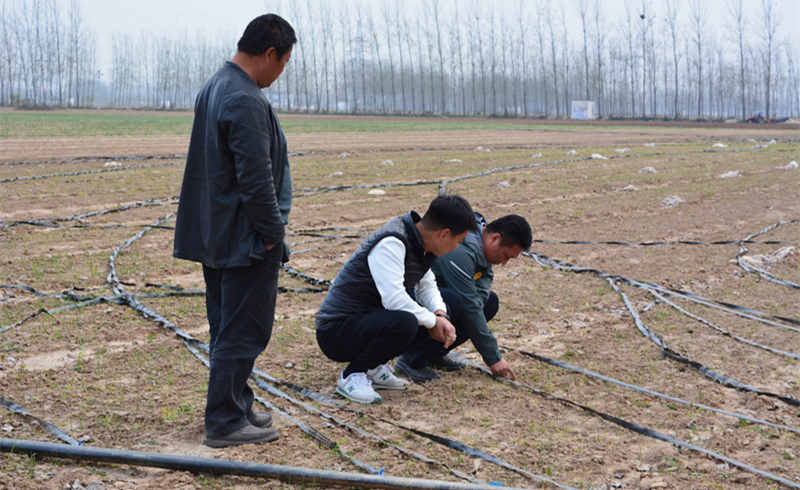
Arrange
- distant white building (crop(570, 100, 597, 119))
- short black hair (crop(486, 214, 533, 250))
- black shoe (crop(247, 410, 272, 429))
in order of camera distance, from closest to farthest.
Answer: black shoe (crop(247, 410, 272, 429)) → short black hair (crop(486, 214, 533, 250)) → distant white building (crop(570, 100, 597, 119))

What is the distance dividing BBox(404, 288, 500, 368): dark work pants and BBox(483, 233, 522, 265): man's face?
33 centimetres

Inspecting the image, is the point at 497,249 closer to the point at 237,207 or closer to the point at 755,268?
the point at 237,207

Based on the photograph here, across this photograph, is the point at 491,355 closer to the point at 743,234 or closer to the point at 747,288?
the point at 747,288

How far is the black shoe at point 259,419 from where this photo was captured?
155 inches

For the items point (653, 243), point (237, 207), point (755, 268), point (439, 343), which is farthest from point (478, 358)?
point (653, 243)

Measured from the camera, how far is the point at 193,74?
102000 mm

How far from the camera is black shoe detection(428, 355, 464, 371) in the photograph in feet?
16.9

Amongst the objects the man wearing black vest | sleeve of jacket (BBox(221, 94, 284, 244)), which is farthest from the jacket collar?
sleeve of jacket (BBox(221, 94, 284, 244))

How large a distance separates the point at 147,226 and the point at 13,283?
2.96 metres

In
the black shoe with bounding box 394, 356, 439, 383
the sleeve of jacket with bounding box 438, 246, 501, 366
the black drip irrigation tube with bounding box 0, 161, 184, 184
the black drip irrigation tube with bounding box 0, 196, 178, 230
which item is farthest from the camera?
the black drip irrigation tube with bounding box 0, 161, 184, 184

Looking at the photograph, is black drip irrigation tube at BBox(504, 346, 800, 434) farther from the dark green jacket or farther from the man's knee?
the man's knee

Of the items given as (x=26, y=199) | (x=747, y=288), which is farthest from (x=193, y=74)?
(x=747, y=288)

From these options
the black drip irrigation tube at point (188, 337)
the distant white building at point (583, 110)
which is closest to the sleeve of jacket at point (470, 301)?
the black drip irrigation tube at point (188, 337)

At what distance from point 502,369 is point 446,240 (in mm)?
1080
